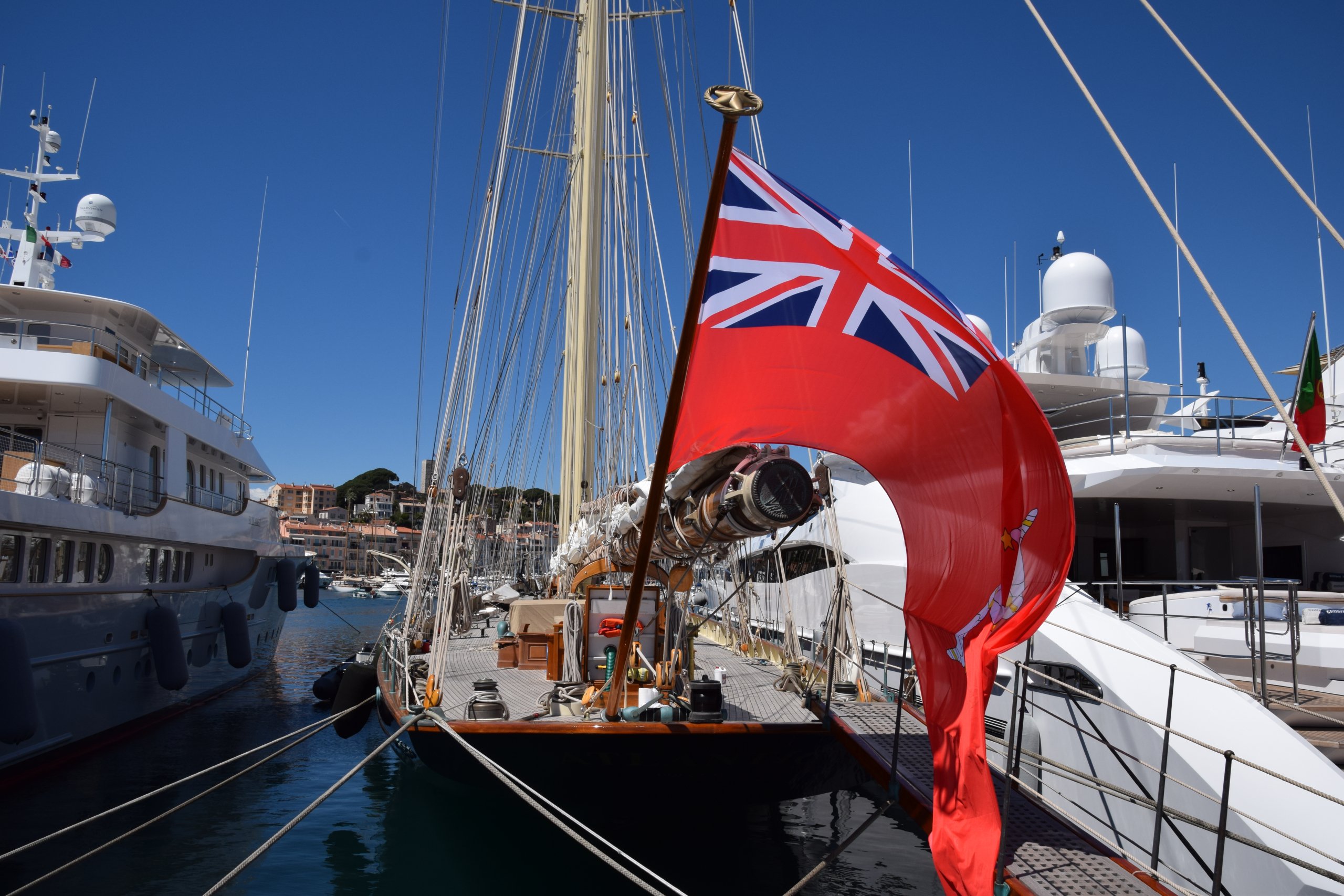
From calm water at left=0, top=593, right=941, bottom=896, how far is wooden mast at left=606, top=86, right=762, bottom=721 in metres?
3.01

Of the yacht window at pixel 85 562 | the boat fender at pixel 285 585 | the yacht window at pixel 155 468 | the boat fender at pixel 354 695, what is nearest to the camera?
the boat fender at pixel 354 695

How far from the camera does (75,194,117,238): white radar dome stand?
21000 mm

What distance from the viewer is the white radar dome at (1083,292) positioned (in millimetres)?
17000

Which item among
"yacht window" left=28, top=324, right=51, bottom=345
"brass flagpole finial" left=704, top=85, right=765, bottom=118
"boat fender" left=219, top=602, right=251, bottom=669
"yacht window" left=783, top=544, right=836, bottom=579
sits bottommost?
"boat fender" left=219, top=602, right=251, bottom=669

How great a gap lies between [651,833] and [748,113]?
26.1 ft

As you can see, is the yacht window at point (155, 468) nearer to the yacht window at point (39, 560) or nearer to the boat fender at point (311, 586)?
the yacht window at point (39, 560)

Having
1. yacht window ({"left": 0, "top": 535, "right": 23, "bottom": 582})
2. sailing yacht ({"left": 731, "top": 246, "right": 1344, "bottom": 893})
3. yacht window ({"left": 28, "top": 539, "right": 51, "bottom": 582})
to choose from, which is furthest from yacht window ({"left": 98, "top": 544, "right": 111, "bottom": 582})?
sailing yacht ({"left": 731, "top": 246, "right": 1344, "bottom": 893})

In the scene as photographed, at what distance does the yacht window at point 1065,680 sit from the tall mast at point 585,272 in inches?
383

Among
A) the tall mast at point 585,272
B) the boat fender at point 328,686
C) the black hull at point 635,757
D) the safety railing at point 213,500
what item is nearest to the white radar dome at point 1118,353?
the tall mast at point 585,272

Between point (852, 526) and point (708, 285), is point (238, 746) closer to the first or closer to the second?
point (852, 526)

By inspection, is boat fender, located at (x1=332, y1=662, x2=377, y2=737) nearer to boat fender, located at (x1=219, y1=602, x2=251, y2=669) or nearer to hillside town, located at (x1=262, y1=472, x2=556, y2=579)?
hillside town, located at (x1=262, y1=472, x2=556, y2=579)

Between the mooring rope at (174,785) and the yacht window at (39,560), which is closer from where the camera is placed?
the mooring rope at (174,785)

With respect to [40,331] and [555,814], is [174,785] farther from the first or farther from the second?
[40,331]

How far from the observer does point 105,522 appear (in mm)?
14164
